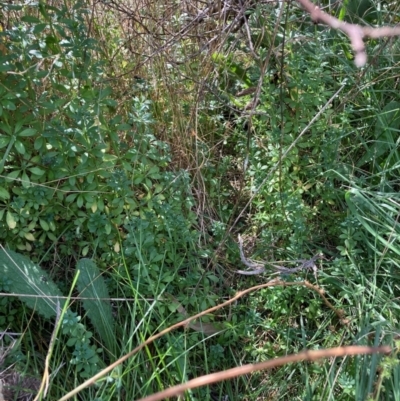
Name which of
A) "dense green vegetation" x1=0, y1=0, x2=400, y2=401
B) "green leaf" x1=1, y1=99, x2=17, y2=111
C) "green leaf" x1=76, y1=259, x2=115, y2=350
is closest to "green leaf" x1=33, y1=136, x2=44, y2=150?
"dense green vegetation" x1=0, y1=0, x2=400, y2=401

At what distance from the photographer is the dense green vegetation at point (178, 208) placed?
1670 millimetres

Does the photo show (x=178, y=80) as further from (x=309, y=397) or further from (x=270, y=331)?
(x=309, y=397)

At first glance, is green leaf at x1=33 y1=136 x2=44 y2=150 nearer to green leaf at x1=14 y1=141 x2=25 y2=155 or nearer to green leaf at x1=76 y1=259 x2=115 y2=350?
green leaf at x1=14 y1=141 x2=25 y2=155

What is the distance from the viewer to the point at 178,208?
1844mm

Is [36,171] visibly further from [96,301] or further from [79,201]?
[96,301]

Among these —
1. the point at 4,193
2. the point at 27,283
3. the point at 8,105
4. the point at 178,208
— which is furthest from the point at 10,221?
the point at 178,208

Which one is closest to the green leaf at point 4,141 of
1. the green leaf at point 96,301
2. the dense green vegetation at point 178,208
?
the dense green vegetation at point 178,208

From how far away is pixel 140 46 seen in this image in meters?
2.16

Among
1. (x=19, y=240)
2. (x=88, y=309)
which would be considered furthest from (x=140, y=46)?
(x=88, y=309)

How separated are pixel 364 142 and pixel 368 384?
3.34ft

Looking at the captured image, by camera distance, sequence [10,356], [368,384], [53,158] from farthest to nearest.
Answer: [53,158], [10,356], [368,384]

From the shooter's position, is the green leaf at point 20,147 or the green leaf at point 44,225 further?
the green leaf at point 44,225

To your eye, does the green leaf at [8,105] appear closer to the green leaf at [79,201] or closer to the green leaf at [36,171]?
the green leaf at [36,171]

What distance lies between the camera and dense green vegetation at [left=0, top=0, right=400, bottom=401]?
1670 millimetres
